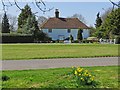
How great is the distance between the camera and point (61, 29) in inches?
3760

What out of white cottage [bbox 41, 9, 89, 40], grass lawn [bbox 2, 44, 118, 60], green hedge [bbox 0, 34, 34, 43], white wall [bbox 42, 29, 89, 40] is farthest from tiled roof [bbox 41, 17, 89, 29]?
grass lawn [bbox 2, 44, 118, 60]

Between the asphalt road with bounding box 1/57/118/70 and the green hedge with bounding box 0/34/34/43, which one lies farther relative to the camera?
the green hedge with bounding box 0/34/34/43

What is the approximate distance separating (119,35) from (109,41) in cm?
328

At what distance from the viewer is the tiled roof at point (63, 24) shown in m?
94.1

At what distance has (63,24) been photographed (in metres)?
95.2

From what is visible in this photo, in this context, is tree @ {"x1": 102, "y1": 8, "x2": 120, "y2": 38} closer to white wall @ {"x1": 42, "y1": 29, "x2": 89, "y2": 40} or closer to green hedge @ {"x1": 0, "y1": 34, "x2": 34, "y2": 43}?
green hedge @ {"x1": 0, "y1": 34, "x2": 34, "y2": 43}

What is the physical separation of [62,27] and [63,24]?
3.32 ft

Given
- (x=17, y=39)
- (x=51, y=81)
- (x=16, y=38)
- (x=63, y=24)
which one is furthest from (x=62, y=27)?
(x=51, y=81)

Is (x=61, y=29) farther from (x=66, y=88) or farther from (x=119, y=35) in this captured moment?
(x=66, y=88)

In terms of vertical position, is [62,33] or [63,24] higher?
[63,24]

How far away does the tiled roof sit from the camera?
9412cm

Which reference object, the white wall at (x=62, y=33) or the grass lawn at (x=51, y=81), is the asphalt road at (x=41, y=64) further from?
the white wall at (x=62, y=33)

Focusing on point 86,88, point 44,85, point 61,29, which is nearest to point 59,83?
point 44,85

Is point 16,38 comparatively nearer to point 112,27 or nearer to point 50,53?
point 112,27
